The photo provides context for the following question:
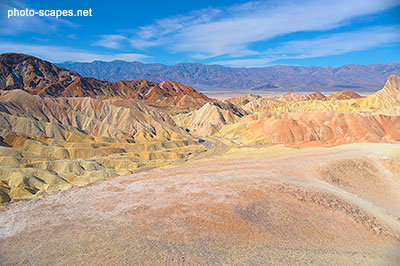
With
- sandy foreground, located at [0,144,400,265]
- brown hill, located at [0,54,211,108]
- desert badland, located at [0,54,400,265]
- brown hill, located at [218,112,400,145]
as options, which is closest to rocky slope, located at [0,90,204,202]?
desert badland, located at [0,54,400,265]

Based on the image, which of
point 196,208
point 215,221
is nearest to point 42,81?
point 196,208

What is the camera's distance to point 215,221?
21672 millimetres

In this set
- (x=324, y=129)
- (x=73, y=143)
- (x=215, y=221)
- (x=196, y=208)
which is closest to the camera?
(x=215, y=221)

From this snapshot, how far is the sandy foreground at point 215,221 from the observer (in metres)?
17.8

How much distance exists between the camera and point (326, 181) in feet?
110

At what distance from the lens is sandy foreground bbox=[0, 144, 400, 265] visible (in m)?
17.8

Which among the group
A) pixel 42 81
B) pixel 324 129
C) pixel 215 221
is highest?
pixel 42 81

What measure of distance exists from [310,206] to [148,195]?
1570 centimetres

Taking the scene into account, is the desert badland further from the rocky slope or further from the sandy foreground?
the rocky slope

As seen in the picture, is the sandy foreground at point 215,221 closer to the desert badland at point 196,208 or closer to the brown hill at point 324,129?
the desert badland at point 196,208

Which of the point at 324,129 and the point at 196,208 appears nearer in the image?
the point at 196,208

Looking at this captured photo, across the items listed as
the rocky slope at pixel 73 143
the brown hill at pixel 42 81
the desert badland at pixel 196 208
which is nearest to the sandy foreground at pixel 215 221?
the desert badland at pixel 196 208

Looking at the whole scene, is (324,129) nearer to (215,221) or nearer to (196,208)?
(196,208)

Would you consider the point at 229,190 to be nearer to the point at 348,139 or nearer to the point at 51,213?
the point at 51,213
